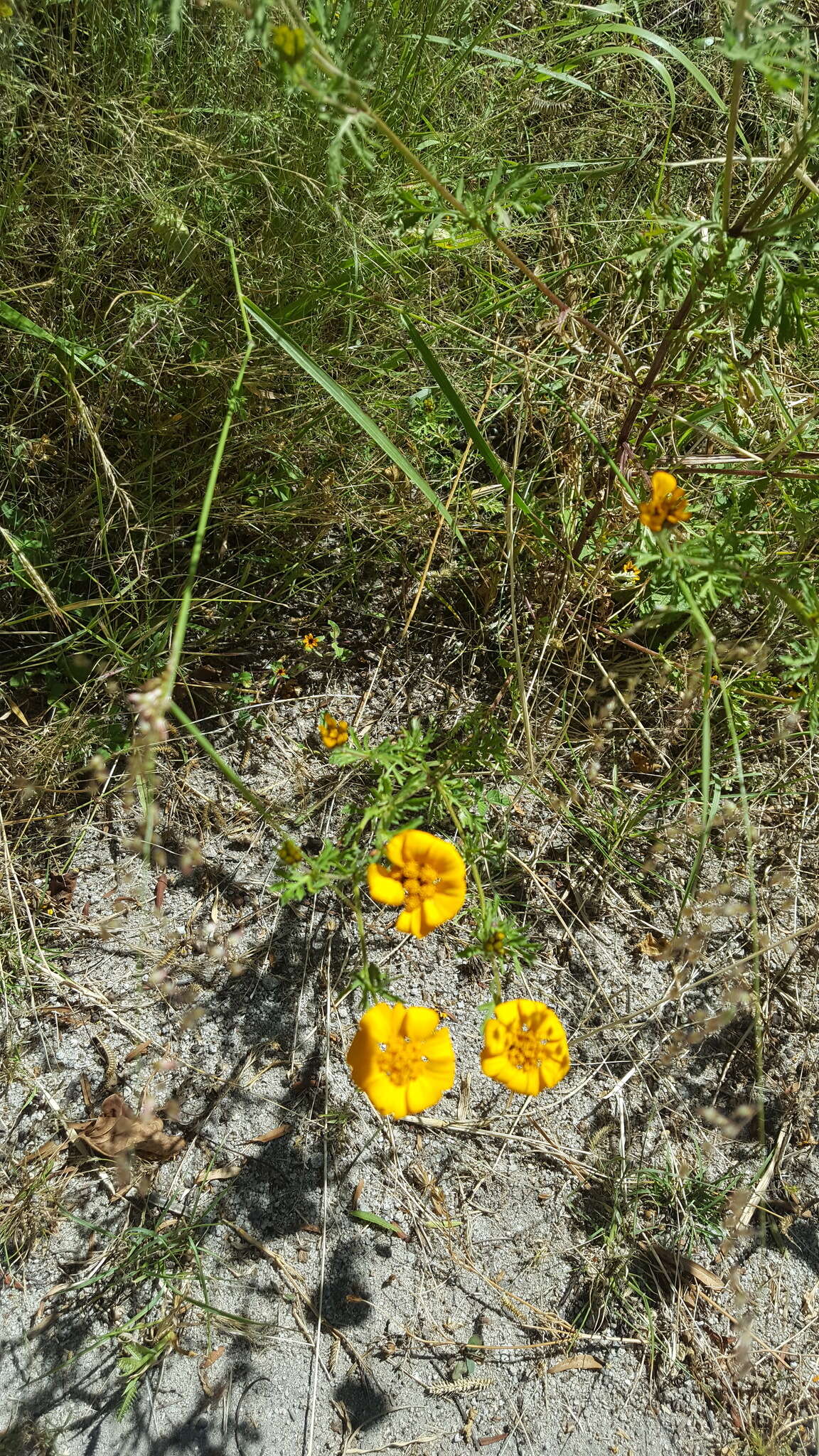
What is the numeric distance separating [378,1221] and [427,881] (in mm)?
806

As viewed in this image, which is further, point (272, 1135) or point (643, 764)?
point (643, 764)

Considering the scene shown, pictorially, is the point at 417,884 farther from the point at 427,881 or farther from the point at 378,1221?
the point at 378,1221

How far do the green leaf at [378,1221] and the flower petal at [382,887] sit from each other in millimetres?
799

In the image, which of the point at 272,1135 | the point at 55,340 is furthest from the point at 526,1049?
the point at 55,340

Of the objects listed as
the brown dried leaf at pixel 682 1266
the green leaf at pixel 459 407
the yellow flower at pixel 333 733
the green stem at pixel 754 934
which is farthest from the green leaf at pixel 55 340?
the brown dried leaf at pixel 682 1266

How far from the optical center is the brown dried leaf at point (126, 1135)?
1.95 metres

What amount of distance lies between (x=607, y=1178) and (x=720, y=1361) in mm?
412

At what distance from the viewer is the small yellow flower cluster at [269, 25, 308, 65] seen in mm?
1135

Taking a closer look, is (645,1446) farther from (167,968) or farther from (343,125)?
(343,125)

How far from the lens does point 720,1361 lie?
1958mm

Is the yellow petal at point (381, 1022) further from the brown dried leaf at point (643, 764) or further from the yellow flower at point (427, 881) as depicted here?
the brown dried leaf at point (643, 764)

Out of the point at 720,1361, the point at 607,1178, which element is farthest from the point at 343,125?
the point at 720,1361

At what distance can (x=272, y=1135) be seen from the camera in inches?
78.5

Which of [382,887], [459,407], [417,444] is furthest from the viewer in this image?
[417,444]
